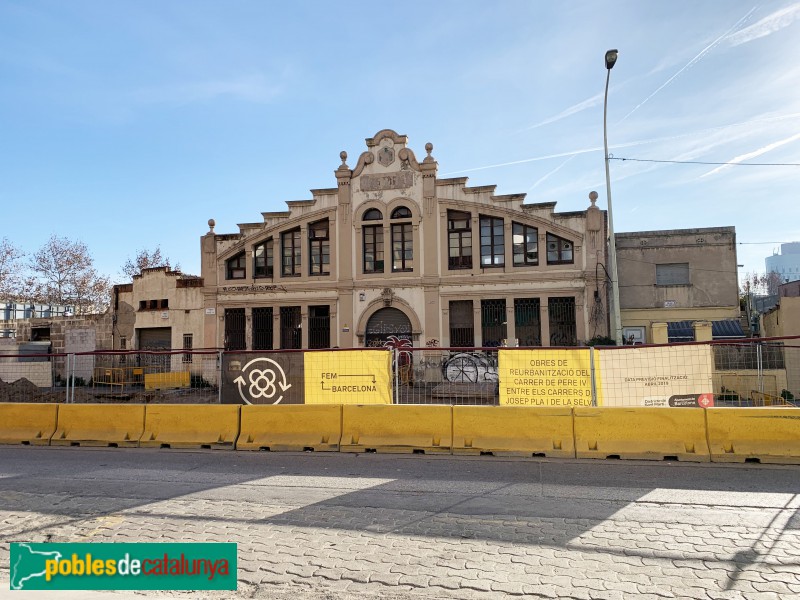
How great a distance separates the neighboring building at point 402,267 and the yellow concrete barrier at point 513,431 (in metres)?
16.5

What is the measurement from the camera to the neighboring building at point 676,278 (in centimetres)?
2575

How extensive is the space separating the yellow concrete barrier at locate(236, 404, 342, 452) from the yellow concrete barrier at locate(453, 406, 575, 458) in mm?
2223

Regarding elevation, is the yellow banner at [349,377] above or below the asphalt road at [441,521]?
above

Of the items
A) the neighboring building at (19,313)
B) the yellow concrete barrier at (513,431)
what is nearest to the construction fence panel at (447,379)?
the yellow concrete barrier at (513,431)

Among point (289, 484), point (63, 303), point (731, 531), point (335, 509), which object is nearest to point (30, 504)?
point (289, 484)

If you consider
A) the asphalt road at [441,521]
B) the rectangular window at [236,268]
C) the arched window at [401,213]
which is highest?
the arched window at [401,213]

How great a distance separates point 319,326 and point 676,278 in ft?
54.3

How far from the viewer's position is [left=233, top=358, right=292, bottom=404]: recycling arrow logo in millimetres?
11938

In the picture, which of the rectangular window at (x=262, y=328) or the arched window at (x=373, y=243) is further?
the rectangular window at (x=262, y=328)

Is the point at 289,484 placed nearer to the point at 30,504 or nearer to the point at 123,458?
the point at 30,504

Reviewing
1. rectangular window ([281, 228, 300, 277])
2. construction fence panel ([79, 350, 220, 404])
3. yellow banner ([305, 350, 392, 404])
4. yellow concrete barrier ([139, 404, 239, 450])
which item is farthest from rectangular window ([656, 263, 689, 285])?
yellow concrete barrier ([139, 404, 239, 450])

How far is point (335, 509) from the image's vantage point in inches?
264

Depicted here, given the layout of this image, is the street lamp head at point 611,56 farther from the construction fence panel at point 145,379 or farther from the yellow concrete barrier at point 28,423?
the yellow concrete barrier at point 28,423

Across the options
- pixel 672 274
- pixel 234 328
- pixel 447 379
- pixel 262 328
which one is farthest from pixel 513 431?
pixel 234 328
